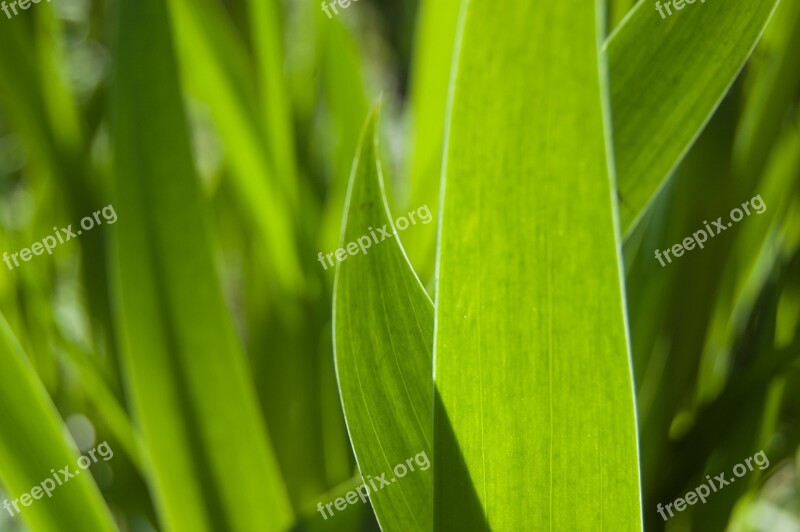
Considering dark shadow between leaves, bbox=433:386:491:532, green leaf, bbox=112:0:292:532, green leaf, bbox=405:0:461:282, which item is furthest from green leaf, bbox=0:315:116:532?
green leaf, bbox=405:0:461:282

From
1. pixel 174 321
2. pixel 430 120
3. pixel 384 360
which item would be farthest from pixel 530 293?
pixel 430 120

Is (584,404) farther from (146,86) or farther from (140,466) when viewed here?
(140,466)

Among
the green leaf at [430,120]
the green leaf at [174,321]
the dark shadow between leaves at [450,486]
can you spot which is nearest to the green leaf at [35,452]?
the green leaf at [174,321]

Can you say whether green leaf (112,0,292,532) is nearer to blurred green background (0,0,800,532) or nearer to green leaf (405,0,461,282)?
blurred green background (0,0,800,532)

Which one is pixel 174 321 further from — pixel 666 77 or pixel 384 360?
pixel 666 77

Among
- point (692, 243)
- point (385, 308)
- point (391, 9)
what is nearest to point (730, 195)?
point (692, 243)

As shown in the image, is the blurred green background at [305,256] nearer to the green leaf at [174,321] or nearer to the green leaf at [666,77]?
the green leaf at [174,321]
